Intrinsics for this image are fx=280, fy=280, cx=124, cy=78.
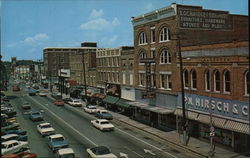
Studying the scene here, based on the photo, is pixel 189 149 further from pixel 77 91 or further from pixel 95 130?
pixel 77 91

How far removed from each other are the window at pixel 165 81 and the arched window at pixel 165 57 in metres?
1.84

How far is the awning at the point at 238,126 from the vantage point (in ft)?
77.9

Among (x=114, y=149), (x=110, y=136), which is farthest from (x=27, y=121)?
(x=114, y=149)

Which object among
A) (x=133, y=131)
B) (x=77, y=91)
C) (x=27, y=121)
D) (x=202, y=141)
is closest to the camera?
(x=202, y=141)

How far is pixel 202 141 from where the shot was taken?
30.5 metres

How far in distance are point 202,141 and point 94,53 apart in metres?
44.8

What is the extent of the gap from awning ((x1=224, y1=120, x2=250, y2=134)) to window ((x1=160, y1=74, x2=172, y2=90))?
1150 cm

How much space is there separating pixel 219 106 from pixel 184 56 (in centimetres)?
782

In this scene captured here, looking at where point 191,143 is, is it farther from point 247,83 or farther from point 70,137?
point 70,137

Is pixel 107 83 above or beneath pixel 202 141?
above

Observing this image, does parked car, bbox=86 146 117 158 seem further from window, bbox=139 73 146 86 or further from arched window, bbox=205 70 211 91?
window, bbox=139 73 146 86

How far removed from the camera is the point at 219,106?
90.0 feet

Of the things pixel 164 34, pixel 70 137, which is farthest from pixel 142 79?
pixel 70 137

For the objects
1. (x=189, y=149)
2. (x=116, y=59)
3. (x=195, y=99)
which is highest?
(x=116, y=59)
